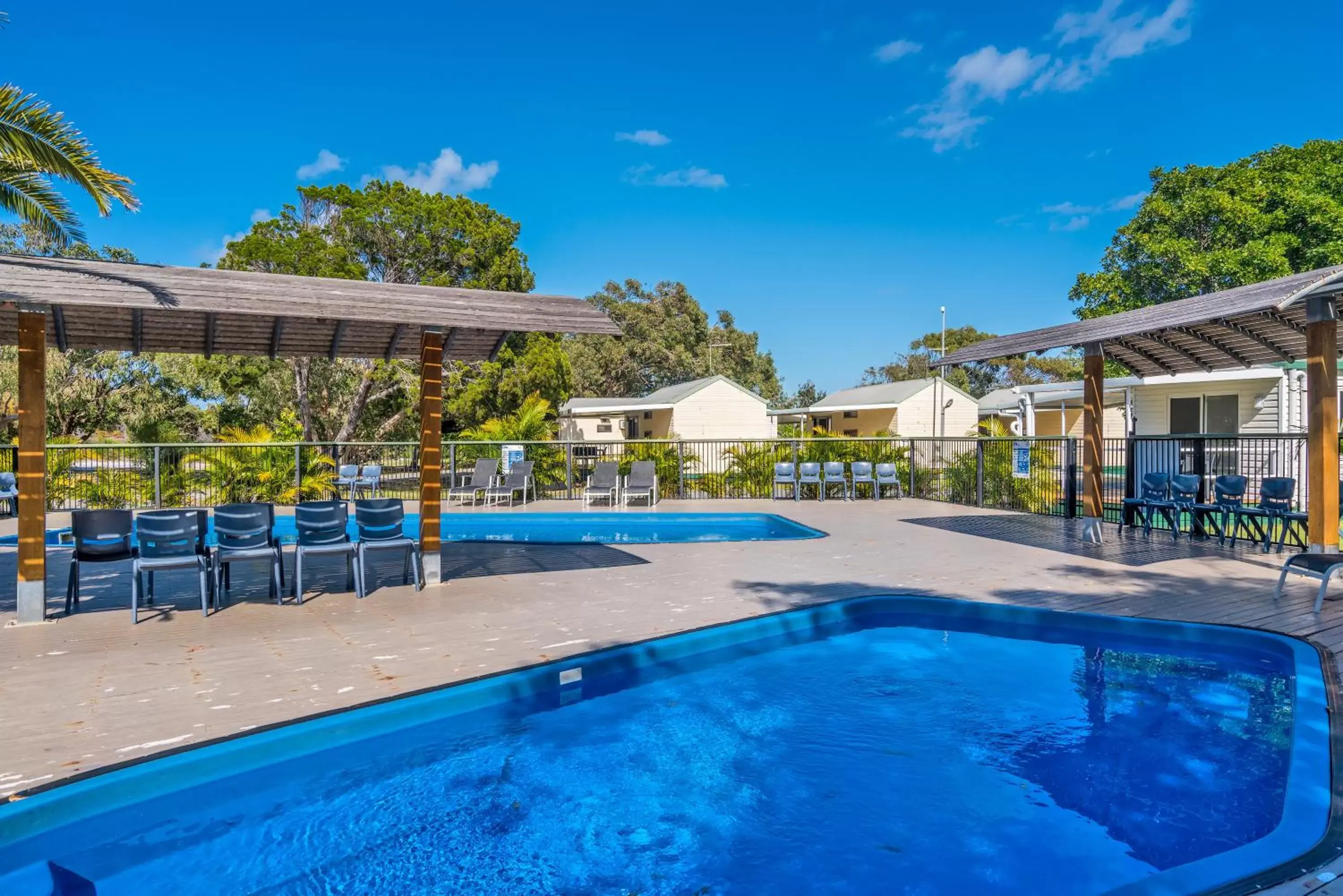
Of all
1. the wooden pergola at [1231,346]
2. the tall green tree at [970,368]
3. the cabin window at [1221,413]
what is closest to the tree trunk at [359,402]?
the wooden pergola at [1231,346]

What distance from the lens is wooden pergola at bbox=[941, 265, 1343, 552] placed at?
22.1 feet

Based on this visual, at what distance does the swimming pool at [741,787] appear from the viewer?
3025 mm

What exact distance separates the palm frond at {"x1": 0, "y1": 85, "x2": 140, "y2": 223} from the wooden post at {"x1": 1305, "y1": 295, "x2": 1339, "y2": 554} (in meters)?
11.0

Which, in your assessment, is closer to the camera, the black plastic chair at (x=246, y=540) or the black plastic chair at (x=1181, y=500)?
the black plastic chair at (x=246, y=540)

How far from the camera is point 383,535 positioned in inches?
276

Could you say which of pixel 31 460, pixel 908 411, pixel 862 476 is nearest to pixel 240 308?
pixel 31 460

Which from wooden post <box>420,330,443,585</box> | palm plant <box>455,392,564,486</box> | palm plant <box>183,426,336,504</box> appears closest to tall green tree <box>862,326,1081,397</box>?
palm plant <box>455,392,564,486</box>

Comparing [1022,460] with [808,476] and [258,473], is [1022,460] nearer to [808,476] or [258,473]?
[808,476]

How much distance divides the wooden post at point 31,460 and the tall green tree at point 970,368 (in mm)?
55917

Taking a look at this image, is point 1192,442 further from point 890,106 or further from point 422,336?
point 890,106

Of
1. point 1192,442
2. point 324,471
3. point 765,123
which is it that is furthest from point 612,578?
point 765,123

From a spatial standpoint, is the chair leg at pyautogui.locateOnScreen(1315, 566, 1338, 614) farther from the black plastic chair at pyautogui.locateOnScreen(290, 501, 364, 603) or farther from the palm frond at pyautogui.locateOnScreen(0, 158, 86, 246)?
the palm frond at pyautogui.locateOnScreen(0, 158, 86, 246)

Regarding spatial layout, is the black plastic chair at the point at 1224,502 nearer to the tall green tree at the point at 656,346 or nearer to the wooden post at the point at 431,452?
the wooden post at the point at 431,452

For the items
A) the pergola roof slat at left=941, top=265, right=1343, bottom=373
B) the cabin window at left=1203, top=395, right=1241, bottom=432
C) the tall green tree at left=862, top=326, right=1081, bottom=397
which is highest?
the tall green tree at left=862, top=326, right=1081, bottom=397
